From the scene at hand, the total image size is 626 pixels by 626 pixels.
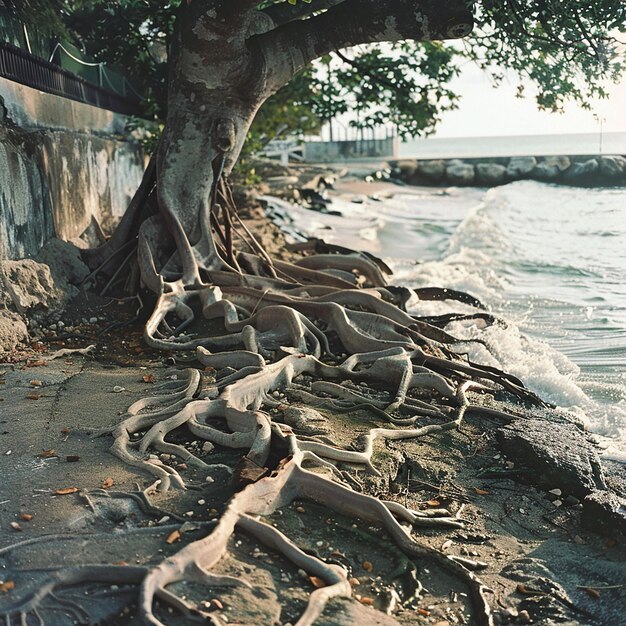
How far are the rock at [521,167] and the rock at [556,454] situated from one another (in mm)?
40203

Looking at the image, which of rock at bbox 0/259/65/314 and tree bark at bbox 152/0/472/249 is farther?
tree bark at bbox 152/0/472/249

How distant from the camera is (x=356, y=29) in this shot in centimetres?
812

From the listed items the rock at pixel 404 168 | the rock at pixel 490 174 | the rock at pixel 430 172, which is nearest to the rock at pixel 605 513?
the rock at pixel 404 168

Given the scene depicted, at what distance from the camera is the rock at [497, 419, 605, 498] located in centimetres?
552

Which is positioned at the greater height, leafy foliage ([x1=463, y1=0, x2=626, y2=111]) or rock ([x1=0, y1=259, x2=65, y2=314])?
leafy foliage ([x1=463, y1=0, x2=626, y2=111])

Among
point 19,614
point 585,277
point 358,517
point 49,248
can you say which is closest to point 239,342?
point 49,248

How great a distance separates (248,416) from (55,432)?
4.00ft

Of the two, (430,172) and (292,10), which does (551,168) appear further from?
(292,10)

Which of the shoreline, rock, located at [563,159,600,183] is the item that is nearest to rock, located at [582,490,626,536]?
the shoreline

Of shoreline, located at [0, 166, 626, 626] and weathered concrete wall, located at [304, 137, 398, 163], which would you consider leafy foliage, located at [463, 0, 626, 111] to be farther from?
weathered concrete wall, located at [304, 137, 398, 163]

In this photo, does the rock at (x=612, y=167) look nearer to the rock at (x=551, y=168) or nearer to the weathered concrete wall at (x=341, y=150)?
the rock at (x=551, y=168)

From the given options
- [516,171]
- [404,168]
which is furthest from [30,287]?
[516,171]

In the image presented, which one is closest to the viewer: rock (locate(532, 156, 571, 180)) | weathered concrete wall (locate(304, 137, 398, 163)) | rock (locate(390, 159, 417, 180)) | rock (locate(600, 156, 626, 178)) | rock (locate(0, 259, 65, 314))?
rock (locate(0, 259, 65, 314))

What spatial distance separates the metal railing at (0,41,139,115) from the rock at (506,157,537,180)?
34921 millimetres
